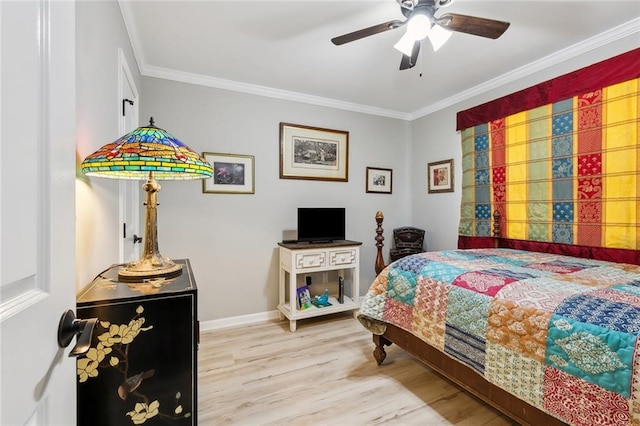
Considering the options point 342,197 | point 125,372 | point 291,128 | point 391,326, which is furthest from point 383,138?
point 125,372

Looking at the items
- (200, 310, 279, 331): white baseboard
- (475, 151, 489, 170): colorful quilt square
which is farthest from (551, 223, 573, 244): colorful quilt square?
(200, 310, 279, 331): white baseboard

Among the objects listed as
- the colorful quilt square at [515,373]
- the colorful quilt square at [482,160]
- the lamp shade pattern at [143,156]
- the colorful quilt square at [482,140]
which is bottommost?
the colorful quilt square at [515,373]

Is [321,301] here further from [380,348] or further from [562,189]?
[562,189]

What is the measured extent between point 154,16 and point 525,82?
10.4 feet

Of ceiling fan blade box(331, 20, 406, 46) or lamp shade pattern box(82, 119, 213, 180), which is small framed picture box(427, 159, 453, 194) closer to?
ceiling fan blade box(331, 20, 406, 46)

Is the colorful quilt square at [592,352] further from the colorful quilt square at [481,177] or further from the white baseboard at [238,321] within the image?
the white baseboard at [238,321]

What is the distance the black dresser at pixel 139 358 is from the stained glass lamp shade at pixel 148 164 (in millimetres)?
153

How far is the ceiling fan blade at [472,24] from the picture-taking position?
1.58 metres

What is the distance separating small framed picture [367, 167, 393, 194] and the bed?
1.77 metres

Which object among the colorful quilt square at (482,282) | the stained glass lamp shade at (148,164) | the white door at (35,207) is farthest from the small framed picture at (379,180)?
the white door at (35,207)

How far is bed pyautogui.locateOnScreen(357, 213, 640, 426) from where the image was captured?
1.05 metres

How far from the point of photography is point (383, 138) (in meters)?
3.86

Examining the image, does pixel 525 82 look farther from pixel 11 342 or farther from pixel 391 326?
pixel 11 342

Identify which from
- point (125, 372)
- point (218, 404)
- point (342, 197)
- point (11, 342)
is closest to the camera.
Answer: point (11, 342)
